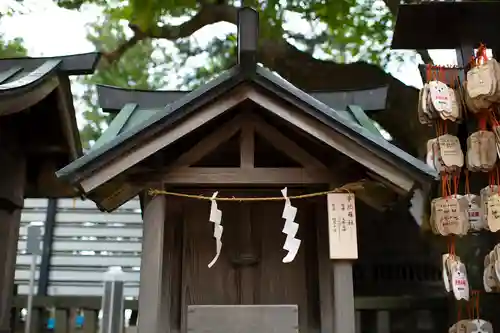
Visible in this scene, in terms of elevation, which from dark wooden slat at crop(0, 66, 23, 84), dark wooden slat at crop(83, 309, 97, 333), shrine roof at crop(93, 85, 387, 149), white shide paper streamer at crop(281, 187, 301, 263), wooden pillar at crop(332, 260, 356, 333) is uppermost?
dark wooden slat at crop(0, 66, 23, 84)

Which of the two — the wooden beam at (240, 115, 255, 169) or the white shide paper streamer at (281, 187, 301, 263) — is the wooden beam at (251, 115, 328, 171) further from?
the white shide paper streamer at (281, 187, 301, 263)

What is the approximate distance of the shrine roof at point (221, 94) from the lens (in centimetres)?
393

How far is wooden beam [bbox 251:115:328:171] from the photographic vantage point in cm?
448

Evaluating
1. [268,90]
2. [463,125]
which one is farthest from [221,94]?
[463,125]

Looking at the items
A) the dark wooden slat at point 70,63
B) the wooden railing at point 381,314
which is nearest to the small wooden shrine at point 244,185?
the dark wooden slat at point 70,63

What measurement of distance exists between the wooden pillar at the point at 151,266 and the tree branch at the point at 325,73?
4.55m

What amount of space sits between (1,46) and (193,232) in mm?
6354

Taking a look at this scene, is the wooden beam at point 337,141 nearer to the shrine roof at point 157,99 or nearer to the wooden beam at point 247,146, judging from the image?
the wooden beam at point 247,146

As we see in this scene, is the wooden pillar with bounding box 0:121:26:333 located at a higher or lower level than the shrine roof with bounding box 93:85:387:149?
lower

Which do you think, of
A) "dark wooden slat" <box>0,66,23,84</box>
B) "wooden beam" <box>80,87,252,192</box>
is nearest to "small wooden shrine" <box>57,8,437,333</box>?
"wooden beam" <box>80,87,252,192</box>

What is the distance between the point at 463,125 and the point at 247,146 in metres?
2.22

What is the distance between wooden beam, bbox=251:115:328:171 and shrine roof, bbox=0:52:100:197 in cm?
237

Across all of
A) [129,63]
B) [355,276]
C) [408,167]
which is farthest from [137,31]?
[408,167]

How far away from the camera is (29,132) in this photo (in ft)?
20.9
